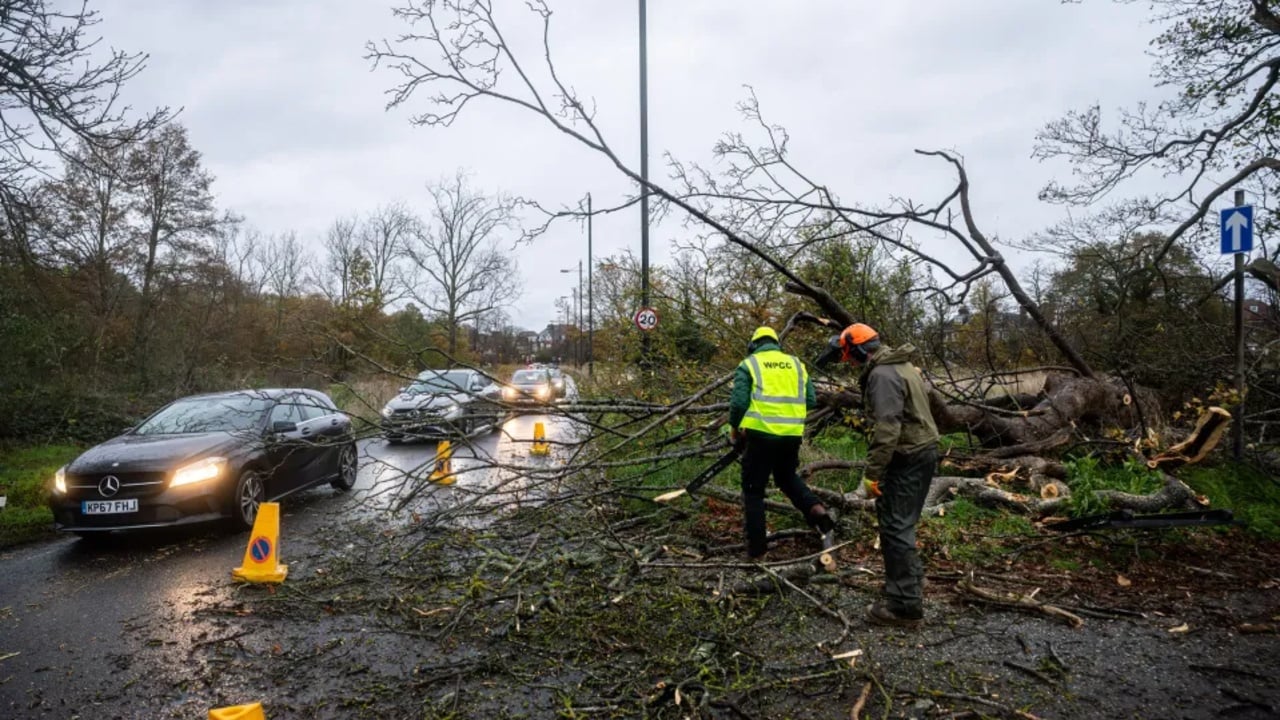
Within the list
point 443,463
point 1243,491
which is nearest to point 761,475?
point 443,463

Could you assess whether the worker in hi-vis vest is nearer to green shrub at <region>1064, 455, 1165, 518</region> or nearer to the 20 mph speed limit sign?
green shrub at <region>1064, 455, 1165, 518</region>

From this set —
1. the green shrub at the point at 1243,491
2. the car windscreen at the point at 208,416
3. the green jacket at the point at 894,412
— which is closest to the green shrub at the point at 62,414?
the car windscreen at the point at 208,416

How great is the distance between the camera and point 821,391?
22.5 feet

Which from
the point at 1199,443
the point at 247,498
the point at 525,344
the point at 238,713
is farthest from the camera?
the point at 525,344

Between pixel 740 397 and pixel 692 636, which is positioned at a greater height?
pixel 740 397

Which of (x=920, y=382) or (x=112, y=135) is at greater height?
(x=112, y=135)

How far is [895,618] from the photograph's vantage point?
13.4 ft

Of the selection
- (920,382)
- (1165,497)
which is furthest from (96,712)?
(1165,497)

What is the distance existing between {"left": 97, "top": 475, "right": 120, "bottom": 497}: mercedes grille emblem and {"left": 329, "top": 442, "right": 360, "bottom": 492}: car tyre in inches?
109

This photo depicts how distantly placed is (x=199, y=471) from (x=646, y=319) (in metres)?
5.93

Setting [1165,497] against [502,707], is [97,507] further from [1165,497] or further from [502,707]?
[1165,497]

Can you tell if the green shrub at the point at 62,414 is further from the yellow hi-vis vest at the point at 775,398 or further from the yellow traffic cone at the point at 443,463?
the yellow hi-vis vest at the point at 775,398

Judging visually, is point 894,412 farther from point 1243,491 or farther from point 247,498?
point 247,498

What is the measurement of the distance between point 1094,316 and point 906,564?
7013mm
